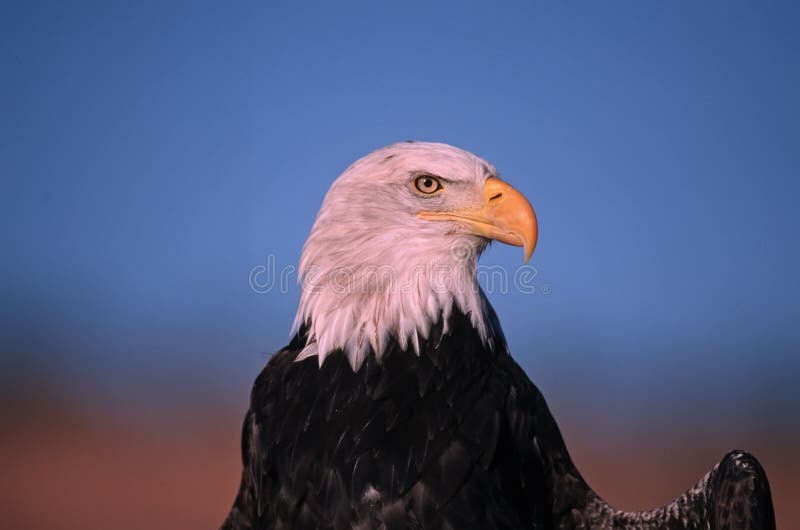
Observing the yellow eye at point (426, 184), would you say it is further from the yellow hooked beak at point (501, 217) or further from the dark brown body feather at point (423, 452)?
the dark brown body feather at point (423, 452)

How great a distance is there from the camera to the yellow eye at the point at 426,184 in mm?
2684

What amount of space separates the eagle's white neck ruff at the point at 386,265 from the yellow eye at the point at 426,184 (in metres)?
0.04

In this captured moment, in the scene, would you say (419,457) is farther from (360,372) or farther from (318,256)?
(318,256)

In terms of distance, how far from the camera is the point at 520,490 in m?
2.60

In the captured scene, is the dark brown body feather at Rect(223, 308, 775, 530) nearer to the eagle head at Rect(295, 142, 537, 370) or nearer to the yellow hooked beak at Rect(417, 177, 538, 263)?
the eagle head at Rect(295, 142, 537, 370)

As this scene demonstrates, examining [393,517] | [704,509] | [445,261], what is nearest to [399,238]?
[445,261]

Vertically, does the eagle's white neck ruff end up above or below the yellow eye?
below

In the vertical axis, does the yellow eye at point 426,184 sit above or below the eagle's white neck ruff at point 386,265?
above

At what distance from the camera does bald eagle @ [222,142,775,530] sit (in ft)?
7.89

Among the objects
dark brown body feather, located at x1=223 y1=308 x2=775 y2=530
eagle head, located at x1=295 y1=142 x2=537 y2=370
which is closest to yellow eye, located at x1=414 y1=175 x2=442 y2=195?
eagle head, located at x1=295 y1=142 x2=537 y2=370

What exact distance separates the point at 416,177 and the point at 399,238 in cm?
22

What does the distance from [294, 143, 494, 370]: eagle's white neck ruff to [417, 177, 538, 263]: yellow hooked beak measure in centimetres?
5

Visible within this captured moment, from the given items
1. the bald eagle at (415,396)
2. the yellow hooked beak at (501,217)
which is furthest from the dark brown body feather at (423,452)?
the yellow hooked beak at (501,217)

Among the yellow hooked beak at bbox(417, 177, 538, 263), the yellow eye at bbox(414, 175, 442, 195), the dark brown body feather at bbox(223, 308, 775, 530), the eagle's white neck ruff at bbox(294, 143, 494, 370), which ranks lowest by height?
the dark brown body feather at bbox(223, 308, 775, 530)
